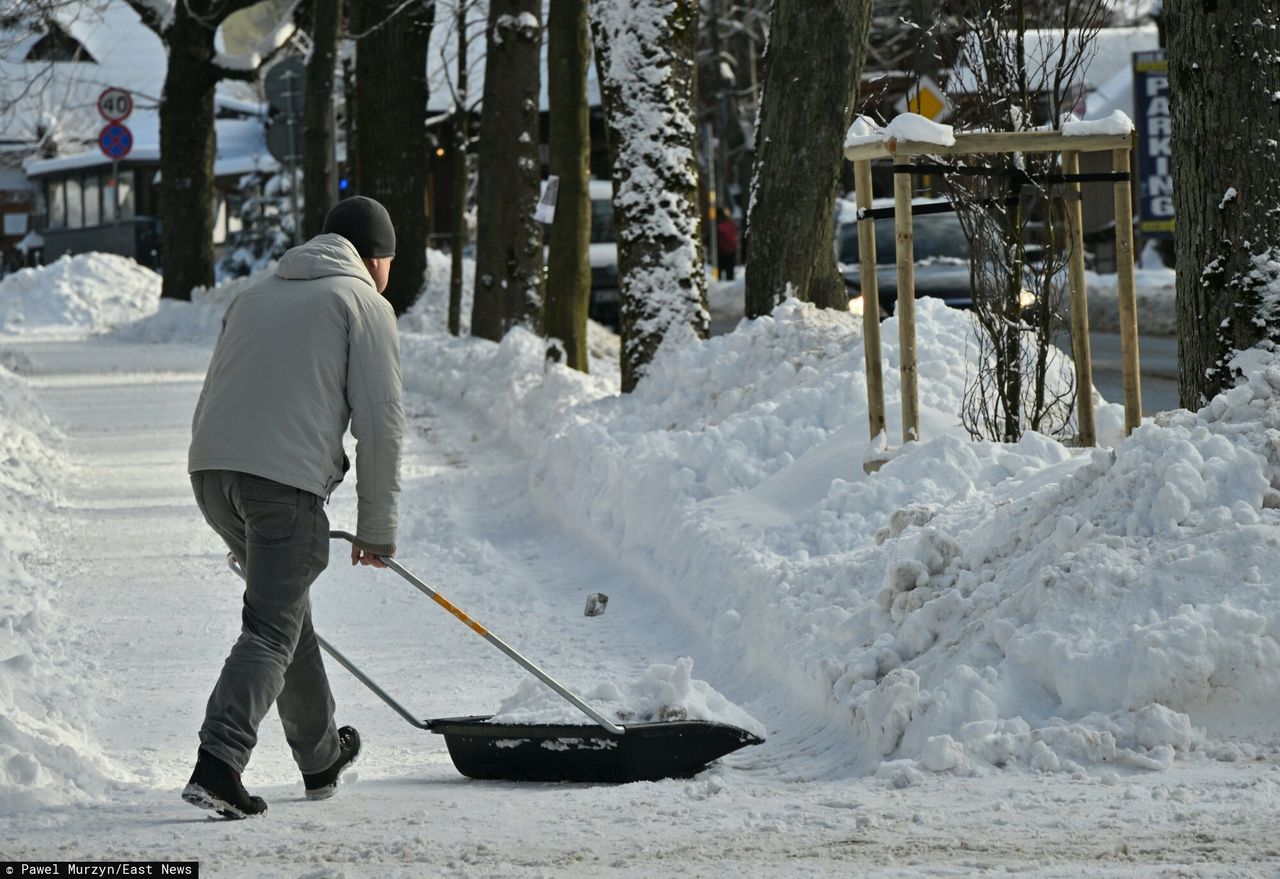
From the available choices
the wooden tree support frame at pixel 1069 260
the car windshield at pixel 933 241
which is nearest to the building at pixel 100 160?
the car windshield at pixel 933 241

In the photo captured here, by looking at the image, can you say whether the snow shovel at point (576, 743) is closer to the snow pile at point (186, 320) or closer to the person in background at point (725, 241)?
the snow pile at point (186, 320)

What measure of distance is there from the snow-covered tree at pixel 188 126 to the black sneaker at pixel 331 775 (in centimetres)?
2279

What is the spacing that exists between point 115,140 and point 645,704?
936 inches

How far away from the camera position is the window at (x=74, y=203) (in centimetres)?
5662

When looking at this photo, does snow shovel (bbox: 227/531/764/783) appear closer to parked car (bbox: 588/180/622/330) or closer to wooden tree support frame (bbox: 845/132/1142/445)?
wooden tree support frame (bbox: 845/132/1142/445)

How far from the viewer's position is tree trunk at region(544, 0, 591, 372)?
15.5 meters

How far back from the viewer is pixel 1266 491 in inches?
226

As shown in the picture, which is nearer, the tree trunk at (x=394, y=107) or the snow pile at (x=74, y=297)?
the tree trunk at (x=394, y=107)

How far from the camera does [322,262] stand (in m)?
5.09

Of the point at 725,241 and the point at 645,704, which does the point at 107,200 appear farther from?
the point at 645,704

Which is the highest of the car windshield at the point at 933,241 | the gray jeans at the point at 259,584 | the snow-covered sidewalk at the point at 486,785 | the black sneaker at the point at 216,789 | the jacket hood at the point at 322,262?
the jacket hood at the point at 322,262

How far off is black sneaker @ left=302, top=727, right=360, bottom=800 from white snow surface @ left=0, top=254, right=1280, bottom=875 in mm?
55

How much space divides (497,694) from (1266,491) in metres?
2.86

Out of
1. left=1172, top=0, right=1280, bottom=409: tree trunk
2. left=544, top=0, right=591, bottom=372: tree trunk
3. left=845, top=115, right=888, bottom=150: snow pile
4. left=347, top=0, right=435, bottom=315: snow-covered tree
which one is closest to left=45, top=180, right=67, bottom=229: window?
left=347, top=0, right=435, bottom=315: snow-covered tree
